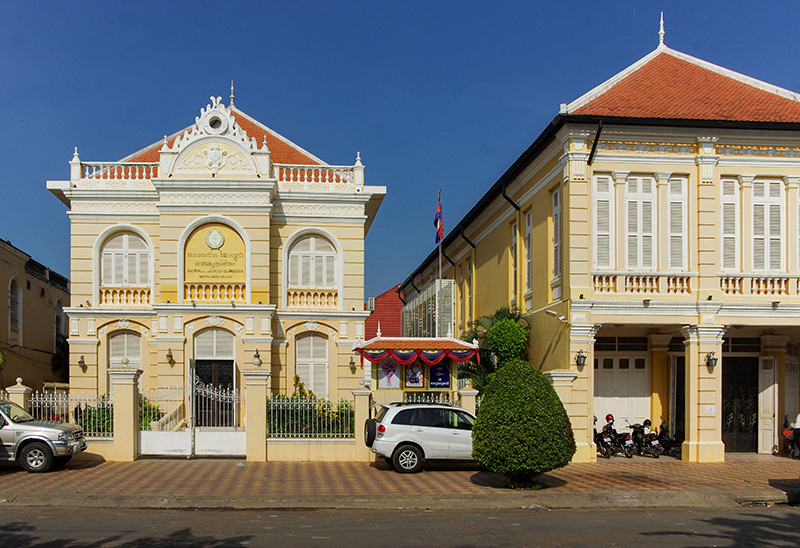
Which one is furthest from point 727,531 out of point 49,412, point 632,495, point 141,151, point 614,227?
point 141,151

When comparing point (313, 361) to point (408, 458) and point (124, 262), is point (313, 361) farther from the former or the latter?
point (408, 458)

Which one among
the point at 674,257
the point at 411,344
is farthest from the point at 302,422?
the point at 674,257

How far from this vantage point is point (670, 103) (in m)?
19.4

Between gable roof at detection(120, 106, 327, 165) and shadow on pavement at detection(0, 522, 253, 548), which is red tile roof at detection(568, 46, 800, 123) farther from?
shadow on pavement at detection(0, 522, 253, 548)

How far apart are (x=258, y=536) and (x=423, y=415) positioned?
6750 mm

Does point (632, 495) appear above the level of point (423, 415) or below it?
below

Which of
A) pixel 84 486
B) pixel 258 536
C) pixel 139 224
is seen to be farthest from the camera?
pixel 139 224

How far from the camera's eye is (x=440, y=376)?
1953cm

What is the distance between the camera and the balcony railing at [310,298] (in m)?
24.4

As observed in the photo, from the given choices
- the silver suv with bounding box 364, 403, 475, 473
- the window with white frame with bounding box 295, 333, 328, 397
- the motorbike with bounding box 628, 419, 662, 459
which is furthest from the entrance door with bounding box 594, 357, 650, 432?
the window with white frame with bounding box 295, 333, 328, 397

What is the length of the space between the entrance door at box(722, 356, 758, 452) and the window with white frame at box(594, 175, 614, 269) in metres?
5.30

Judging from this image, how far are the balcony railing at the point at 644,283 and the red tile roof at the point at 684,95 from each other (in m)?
4.01

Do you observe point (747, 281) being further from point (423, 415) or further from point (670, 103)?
point (423, 415)

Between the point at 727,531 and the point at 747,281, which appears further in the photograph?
the point at 747,281
